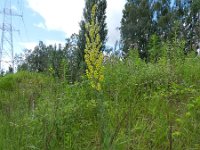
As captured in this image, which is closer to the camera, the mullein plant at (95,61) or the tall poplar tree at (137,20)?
the mullein plant at (95,61)

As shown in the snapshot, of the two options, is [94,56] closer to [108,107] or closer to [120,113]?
[120,113]

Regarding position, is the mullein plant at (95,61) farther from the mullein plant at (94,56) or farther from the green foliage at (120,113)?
the green foliage at (120,113)

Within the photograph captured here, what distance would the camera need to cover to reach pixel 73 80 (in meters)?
5.22

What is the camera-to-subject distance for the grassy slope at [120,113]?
3.27m

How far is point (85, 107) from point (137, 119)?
0.63m

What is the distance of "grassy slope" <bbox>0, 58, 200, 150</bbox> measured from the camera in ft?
10.7

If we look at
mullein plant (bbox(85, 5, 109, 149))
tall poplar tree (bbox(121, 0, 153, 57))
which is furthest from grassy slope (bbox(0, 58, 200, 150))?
tall poplar tree (bbox(121, 0, 153, 57))

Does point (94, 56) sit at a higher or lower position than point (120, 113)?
higher

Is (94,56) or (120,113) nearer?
(94,56)

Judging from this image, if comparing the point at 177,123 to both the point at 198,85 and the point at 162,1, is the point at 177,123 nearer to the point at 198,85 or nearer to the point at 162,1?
the point at 198,85

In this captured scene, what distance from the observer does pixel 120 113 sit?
3.85 meters

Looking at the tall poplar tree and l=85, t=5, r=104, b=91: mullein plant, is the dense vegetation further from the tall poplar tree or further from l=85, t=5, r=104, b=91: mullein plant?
the tall poplar tree

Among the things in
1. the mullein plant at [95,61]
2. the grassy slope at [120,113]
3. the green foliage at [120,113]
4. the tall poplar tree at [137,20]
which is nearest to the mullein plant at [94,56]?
the mullein plant at [95,61]

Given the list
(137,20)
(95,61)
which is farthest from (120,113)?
(137,20)
